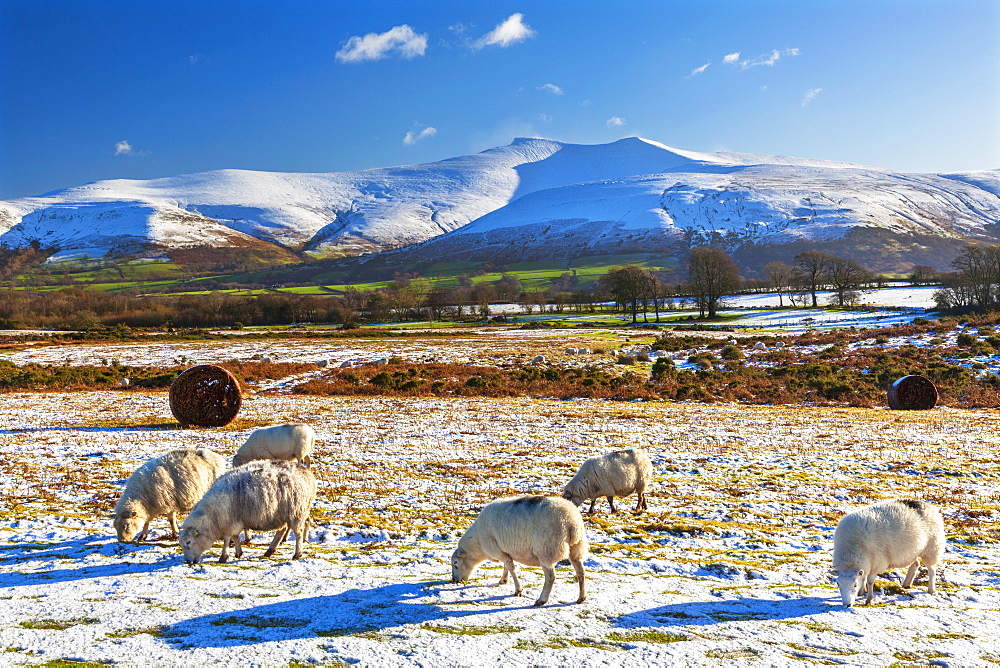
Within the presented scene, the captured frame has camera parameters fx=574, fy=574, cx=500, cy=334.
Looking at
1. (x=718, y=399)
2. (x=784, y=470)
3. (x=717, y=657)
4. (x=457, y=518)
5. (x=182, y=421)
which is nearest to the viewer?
(x=717, y=657)

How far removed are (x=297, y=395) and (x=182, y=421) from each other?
12098 mm

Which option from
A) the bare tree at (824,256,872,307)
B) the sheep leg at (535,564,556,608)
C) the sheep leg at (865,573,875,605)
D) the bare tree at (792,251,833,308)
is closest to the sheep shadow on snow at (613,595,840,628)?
the sheep leg at (865,573,875,605)

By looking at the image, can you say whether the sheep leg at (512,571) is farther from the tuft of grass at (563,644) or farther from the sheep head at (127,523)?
the sheep head at (127,523)

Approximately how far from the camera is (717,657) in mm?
6078

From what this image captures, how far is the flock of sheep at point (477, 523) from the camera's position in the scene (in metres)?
7.68

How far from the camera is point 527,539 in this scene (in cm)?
770

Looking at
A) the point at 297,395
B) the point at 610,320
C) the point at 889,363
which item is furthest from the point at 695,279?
the point at 297,395

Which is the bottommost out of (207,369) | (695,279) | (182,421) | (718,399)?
(718,399)

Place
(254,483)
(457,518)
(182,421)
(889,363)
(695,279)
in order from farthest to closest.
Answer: (695,279) < (889,363) < (182,421) < (457,518) < (254,483)

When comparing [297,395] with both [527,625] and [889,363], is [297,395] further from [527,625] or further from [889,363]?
[889,363]

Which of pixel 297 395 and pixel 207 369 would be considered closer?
pixel 207 369

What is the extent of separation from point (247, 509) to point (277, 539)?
840mm

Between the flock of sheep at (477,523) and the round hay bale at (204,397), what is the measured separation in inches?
469

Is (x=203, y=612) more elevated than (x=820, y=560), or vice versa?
(x=203, y=612)
